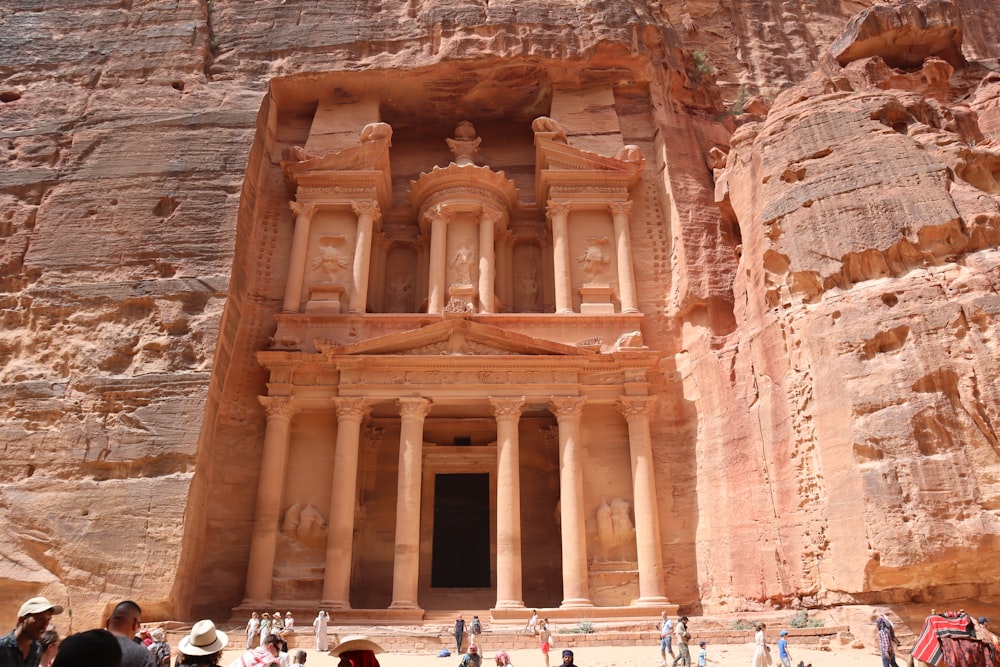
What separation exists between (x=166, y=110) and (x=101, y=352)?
22.1 feet

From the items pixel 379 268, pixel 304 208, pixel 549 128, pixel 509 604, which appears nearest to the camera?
pixel 509 604

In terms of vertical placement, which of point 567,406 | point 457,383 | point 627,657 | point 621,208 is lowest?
point 627,657

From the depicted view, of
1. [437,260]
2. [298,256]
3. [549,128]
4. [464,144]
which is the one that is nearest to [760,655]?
[437,260]

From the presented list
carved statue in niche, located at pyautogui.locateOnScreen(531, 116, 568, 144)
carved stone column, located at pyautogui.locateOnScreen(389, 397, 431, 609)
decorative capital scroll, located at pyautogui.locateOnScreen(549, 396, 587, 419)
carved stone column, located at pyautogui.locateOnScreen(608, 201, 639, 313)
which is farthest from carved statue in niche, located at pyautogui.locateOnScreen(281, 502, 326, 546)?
carved statue in niche, located at pyautogui.locateOnScreen(531, 116, 568, 144)

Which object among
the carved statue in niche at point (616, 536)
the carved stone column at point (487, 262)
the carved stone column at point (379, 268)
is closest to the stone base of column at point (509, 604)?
the carved statue in niche at point (616, 536)

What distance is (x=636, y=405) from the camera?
16766 mm

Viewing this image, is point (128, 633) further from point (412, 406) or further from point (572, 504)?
point (412, 406)

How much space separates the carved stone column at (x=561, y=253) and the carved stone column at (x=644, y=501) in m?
3.11

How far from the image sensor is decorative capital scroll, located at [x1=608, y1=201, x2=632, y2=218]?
19.7 metres

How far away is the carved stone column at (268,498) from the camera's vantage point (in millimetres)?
15375

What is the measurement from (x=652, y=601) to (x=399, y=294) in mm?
10170

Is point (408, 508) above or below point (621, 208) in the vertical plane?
below

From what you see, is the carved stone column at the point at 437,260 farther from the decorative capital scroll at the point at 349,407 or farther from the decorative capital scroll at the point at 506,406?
the decorative capital scroll at the point at 349,407

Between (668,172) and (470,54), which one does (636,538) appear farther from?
(470,54)
